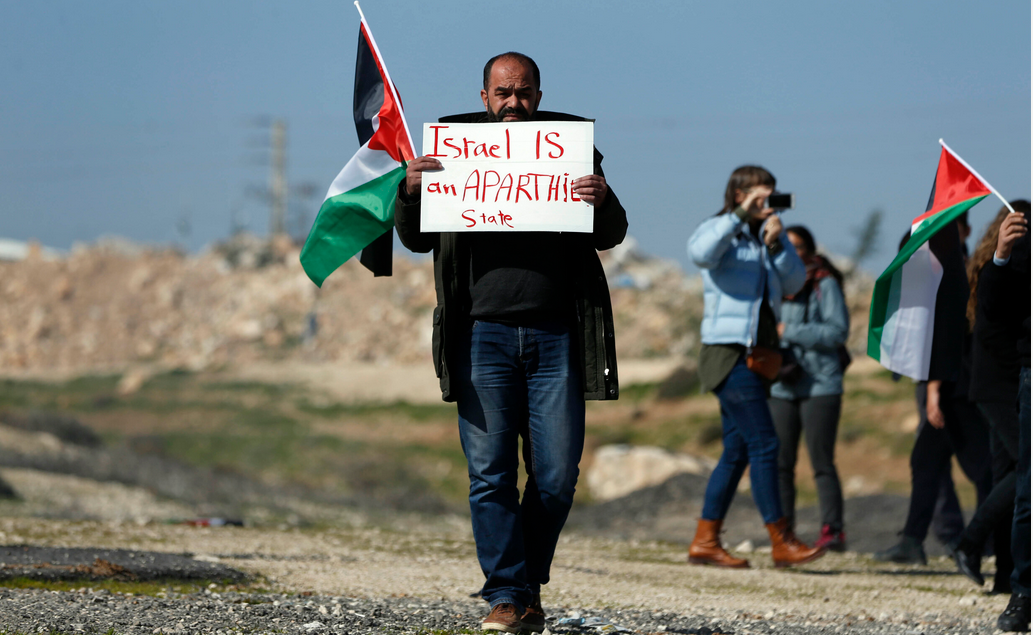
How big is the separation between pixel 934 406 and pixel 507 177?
3.68 m

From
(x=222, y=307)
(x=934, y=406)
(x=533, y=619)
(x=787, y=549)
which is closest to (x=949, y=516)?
(x=934, y=406)

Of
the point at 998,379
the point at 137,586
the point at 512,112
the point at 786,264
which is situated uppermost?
the point at 512,112

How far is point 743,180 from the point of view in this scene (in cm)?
673

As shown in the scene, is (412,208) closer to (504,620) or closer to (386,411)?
(504,620)

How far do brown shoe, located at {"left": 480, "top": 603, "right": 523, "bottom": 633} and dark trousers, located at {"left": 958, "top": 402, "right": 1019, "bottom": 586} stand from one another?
268cm

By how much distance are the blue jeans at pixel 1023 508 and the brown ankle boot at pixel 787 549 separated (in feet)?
6.70

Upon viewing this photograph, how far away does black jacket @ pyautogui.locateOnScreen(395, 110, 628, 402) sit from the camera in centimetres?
414

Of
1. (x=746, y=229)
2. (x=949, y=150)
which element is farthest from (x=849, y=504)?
(x=949, y=150)

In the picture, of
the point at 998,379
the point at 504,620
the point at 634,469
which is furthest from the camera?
the point at 634,469

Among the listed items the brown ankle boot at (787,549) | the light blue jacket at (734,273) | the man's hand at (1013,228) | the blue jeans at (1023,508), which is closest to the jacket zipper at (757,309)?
the light blue jacket at (734,273)

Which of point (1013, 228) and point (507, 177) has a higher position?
point (507, 177)

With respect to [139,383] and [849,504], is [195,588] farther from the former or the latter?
[139,383]

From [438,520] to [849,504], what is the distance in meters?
4.68

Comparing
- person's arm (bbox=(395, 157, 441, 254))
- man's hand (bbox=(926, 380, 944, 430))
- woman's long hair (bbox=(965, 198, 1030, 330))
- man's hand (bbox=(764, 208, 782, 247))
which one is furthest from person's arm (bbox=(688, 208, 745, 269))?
person's arm (bbox=(395, 157, 441, 254))
